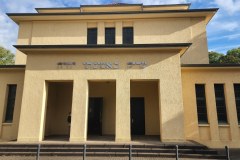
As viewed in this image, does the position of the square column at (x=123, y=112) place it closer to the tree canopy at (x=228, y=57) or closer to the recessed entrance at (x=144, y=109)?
the recessed entrance at (x=144, y=109)

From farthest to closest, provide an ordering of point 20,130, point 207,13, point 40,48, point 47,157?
1. point 207,13
2. point 40,48
3. point 20,130
4. point 47,157

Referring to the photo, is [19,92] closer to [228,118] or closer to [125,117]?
[125,117]

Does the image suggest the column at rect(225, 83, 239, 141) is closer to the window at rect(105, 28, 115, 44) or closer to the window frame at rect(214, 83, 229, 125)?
the window frame at rect(214, 83, 229, 125)

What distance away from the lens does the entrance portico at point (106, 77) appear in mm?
11961

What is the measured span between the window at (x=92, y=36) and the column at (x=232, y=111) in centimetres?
1122

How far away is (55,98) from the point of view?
1580 cm

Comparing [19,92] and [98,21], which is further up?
[98,21]

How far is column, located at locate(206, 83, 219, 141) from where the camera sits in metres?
13.3

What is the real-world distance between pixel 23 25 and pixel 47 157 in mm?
13382

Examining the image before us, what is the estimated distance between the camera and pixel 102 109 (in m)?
15.7

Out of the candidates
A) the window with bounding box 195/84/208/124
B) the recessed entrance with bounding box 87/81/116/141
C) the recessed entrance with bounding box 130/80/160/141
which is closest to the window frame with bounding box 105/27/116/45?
the recessed entrance with bounding box 87/81/116/141

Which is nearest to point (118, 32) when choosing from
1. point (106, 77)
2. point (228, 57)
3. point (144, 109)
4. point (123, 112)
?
point (106, 77)

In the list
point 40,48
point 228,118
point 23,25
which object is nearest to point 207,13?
point 228,118

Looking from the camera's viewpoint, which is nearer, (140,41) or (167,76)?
(167,76)
